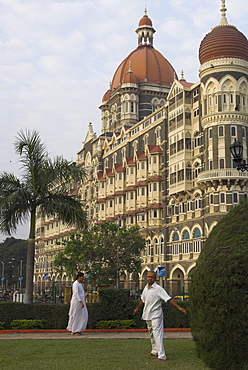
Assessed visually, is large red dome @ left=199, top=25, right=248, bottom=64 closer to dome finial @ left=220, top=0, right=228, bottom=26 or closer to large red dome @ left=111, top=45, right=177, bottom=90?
dome finial @ left=220, top=0, right=228, bottom=26

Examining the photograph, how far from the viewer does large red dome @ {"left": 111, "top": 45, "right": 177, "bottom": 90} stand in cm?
7188

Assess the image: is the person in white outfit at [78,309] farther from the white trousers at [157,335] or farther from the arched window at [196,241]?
the arched window at [196,241]

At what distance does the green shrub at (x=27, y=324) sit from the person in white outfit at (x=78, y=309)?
102 inches

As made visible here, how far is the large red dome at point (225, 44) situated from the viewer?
144 ft

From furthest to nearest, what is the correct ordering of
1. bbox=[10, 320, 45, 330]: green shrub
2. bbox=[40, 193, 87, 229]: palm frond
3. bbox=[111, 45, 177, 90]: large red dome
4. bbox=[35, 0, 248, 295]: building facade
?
bbox=[111, 45, 177, 90]: large red dome, bbox=[35, 0, 248, 295]: building facade, bbox=[40, 193, 87, 229]: palm frond, bbox=[10, 320, 45, 330]: green shrub

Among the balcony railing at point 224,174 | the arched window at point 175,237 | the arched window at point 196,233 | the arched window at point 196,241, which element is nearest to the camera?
the balcony railing at point 224,174

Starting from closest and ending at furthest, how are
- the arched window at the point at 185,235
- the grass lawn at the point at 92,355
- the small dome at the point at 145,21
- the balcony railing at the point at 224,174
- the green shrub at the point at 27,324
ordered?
1. the grass lawn at the point at 92,355
2. the green shrub at the point at 27,324
3. the balcony railing at the point at 224,174
4. the arched window at the point at 185,235
5. the small dome at the point at 145,21

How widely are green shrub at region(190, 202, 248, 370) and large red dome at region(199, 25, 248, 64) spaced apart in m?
39.4

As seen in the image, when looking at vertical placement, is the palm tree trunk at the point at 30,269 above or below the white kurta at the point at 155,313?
above

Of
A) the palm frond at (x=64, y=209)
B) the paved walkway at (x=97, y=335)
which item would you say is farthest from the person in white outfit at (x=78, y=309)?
the palm frond at (x=64, y=209)

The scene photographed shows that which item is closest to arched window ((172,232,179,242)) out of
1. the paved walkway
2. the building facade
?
the building facade

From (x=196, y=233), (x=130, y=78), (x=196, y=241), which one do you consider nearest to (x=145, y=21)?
(x=130, y=78)

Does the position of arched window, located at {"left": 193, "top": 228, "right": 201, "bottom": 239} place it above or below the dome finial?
below

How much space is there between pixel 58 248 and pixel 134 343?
72.3 m
